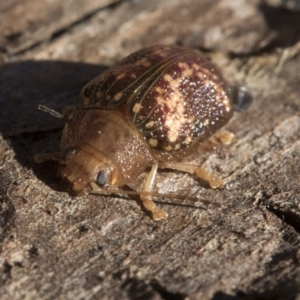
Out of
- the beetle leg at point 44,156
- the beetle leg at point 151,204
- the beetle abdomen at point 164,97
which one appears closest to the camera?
the beetle leg at point 151,204

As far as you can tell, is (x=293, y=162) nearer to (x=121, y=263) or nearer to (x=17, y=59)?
(x=121, y=263)

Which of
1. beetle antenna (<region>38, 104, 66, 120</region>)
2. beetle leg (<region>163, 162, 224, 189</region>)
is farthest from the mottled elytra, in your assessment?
beetle antenna (<region>38, 104, 66, 120</region>)

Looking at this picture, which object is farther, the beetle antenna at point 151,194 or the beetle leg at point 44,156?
the beetle leg at point 44,156

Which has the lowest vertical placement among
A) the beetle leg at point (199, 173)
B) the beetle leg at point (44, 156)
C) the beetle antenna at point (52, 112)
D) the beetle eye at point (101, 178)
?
the beetle leg at point (199, 173)

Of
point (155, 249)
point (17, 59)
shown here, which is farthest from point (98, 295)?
point (17, 59)

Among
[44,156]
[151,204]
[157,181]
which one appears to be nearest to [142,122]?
[157,181]

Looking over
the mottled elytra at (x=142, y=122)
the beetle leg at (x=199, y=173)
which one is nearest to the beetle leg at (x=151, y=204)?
the mottled elytra at (x=142, y=122)

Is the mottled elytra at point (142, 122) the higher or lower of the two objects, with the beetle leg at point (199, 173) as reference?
higher

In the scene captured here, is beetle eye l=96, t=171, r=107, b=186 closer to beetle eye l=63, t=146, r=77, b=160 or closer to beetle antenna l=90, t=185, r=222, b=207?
beetle antenna l=90, t=185, r=222, b=207

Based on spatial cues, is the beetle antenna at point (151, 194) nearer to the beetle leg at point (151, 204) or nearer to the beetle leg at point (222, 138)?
the beetle leg at point (151, 204)
